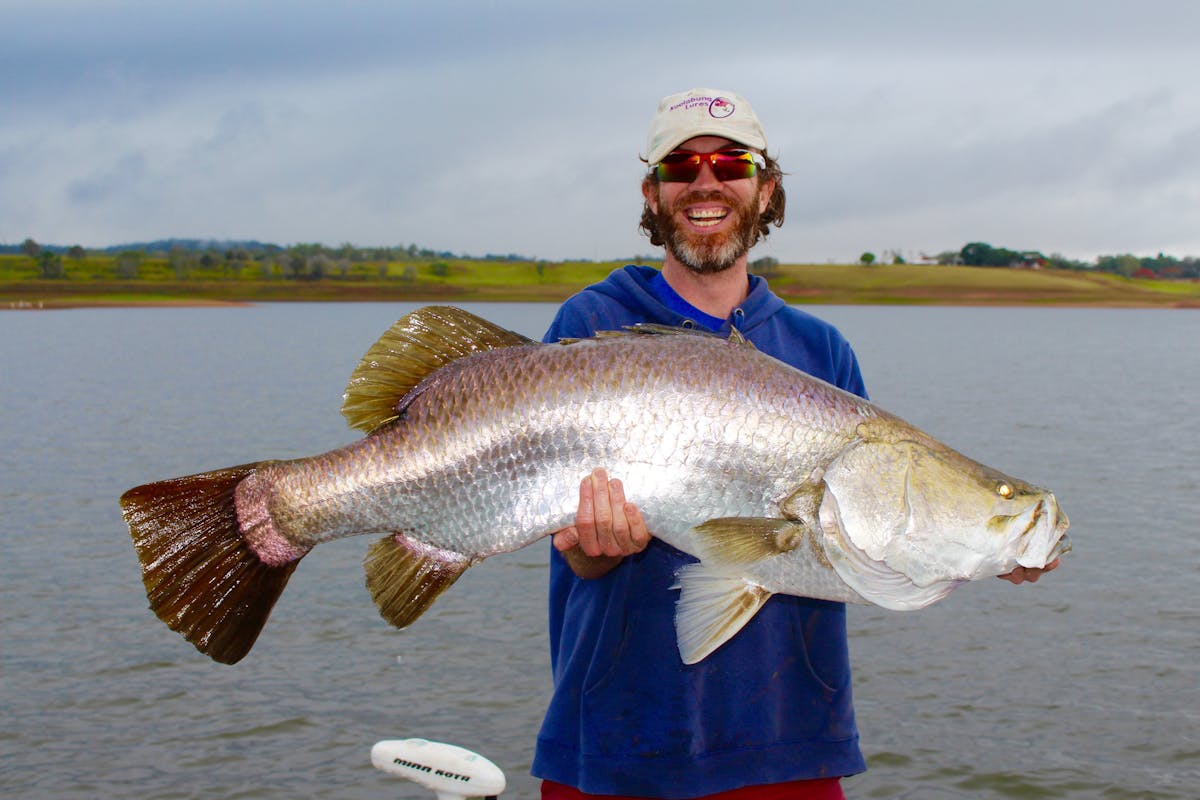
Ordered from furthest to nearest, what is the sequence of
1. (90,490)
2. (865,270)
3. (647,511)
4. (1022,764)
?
(865,270) < (90,490) < (1022,764) < (647,511)

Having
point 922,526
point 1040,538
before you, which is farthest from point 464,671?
point 1040,538

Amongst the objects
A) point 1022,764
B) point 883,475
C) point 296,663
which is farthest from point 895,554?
point 296,663

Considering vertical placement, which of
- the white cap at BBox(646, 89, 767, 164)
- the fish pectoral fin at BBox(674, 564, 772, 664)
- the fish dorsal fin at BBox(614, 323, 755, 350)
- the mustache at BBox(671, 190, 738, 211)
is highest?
the white cap at BBox(646, 89, 767, 164)

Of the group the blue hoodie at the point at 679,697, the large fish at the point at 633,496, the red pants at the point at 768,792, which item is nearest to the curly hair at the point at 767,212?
the blue hoodie at the point at 679,697

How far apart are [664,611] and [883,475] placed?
0.92 metres

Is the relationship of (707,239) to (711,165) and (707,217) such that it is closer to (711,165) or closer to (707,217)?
(707,217)

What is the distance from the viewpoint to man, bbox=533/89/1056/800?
3725 millimetres

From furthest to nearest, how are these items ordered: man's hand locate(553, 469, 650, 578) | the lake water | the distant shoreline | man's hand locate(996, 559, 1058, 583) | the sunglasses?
the distant shoreline, the lake water, the sunglasses, man's hand locate(996, 559, 1058, 583), man's hand locate(553, 469, 650, 578)

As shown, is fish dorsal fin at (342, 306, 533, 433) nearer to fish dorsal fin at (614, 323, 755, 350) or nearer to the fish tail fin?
fish dorsal fin at (614, 323, 755, 350)

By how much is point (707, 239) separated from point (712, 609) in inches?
56.8

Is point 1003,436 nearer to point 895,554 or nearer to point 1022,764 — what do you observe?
point 1022,764

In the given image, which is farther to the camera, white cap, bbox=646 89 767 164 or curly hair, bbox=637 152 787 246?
curly hair, bbox=637 152 787 246

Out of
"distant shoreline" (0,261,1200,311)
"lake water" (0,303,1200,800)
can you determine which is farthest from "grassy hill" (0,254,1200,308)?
"lake water" (0,303,1200,800)

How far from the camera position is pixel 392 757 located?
4934 millimetres
